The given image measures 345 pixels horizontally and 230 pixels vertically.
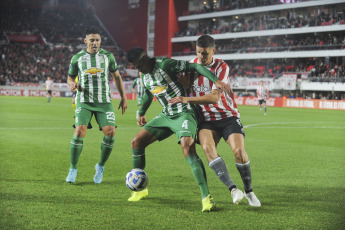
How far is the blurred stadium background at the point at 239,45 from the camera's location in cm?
4222

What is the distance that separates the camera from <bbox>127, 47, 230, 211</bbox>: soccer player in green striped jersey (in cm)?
528

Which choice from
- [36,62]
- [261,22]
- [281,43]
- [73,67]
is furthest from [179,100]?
[36,62]

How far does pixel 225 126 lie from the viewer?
573 centimetres

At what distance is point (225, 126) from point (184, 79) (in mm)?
813

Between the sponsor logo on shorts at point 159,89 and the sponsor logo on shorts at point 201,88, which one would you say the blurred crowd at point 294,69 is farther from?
the sponsor logo on shorts at point 159,89

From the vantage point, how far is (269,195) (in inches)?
239

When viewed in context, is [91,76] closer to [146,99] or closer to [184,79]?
[146,99]

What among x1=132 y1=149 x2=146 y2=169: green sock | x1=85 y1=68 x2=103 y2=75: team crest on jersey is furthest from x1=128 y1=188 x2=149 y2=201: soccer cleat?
x1=85 y1=68 x2=103 y2=75: team crest on jersey

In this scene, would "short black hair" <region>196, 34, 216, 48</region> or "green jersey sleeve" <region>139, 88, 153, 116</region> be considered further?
"green jersey sleeve" <region>139, 88, 153, 116</region>

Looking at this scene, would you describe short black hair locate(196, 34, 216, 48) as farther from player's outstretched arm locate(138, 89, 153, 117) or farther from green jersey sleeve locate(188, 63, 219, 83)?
player's outstretched arm locate(138, 89, 153, 117)

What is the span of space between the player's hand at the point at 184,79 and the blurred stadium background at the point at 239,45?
95.9ft

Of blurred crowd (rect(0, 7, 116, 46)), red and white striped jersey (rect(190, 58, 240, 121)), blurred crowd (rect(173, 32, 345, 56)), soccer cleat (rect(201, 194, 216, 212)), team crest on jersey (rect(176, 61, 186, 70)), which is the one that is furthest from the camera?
blurred crowd (rect(0, 7, 116, 46))

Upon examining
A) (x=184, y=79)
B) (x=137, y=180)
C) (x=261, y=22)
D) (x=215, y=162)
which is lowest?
(x=137, y=180)

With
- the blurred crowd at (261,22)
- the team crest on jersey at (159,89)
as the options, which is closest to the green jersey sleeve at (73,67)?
the team crest on jersey at (159,89)
